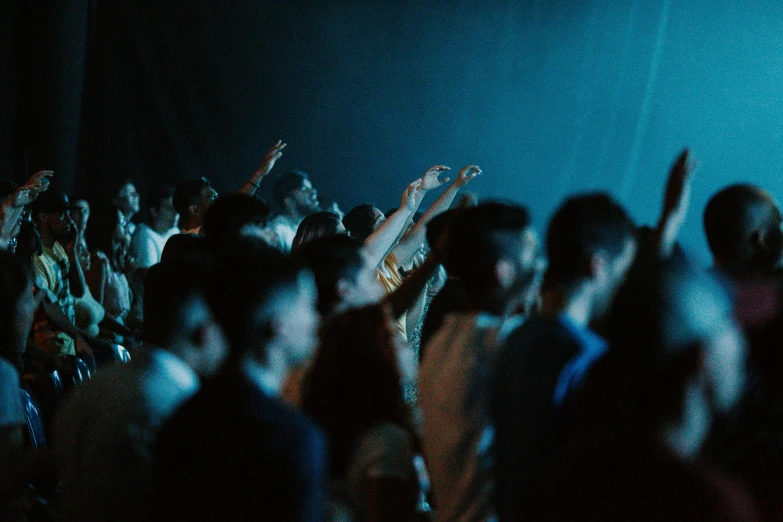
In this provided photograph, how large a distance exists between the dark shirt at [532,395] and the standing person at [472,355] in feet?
0.35

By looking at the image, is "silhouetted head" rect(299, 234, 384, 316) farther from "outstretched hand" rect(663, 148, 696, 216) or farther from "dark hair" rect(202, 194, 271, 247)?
"outstretched hand" rect(663, 148, 696, 216)

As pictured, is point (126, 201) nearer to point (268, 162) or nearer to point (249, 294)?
point (268, 162)

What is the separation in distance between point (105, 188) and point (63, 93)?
90 cm

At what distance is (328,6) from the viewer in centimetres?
918

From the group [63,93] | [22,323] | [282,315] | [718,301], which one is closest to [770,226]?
[718,301]

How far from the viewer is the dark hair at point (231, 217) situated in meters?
2.62

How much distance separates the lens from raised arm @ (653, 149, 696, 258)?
2117 millimetres

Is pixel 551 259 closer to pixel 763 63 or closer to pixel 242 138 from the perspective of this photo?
pixel 242 138

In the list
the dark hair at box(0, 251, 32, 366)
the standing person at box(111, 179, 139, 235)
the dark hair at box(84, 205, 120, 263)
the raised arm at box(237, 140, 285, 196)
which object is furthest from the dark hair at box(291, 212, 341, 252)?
the standing person at box(111, 179, 139, 235)

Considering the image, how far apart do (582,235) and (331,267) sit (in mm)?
642

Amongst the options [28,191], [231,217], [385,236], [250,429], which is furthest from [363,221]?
[250,429]

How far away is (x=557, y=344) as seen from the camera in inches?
66.8

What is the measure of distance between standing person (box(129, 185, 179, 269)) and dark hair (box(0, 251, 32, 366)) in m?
3.44

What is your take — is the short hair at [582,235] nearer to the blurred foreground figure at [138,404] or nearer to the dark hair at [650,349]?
the dark hair at [650,349]
